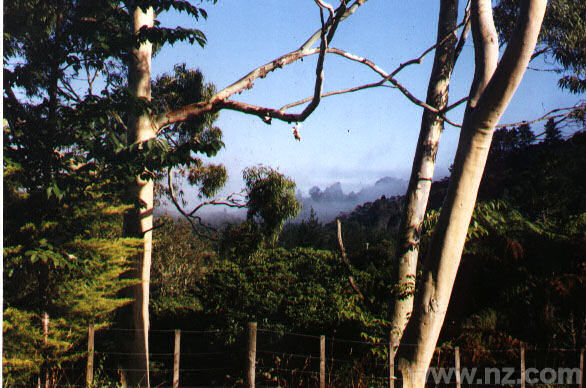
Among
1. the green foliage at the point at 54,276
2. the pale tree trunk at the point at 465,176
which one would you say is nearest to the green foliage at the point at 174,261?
the green foliage at the point at 54,276

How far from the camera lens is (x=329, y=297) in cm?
854

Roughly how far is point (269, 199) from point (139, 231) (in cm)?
295

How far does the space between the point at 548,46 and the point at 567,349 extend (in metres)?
5.56

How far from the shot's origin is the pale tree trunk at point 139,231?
24.3 feet

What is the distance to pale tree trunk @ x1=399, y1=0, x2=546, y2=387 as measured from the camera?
156 inches

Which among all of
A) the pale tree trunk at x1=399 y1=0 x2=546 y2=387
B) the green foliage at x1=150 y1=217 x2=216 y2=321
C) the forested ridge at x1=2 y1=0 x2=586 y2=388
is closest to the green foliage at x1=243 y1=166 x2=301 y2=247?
the forested ridge at x1=2 y1=0 x2=586 y2=388

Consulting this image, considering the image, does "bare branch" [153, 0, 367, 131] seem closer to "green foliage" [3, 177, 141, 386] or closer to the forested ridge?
the forested ridge

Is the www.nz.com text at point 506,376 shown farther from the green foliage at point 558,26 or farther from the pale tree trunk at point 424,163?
the green foliage at point 558,26

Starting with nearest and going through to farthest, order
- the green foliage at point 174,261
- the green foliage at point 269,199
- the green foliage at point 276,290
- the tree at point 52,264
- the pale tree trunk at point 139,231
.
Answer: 1. the tree at point 52,264
2. the pale tree trunk at point 139,231
3. the green foliage at point 276,290
4. the green foliage at point 269,199
5. the green foliage at point 174,261

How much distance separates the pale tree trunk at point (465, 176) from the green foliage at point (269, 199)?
5.76 metres

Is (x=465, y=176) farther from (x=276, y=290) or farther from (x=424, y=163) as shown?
(x=276, y=290)

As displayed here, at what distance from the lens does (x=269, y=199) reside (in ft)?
32.5

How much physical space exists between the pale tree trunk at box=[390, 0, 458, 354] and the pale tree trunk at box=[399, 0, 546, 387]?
2184 mm

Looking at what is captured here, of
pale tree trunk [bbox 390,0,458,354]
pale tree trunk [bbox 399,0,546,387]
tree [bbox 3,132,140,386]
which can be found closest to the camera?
pale tree trunk [bbox 399,0,546,387]
